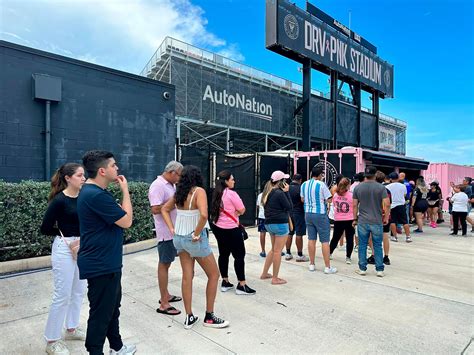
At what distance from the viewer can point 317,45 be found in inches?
686

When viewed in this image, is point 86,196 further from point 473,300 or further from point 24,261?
point 473,300

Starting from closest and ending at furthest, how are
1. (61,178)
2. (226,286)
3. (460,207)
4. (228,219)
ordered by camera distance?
(61,178)
(228,219)
(226,286)
(460,207)

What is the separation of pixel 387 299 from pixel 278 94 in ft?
79.5

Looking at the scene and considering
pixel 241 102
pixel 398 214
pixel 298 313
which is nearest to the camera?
pixel 298 313

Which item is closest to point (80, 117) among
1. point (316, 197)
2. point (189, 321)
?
point (316, 197)

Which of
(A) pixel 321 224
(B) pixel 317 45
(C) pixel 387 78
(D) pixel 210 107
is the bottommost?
(A) pixel 321 224

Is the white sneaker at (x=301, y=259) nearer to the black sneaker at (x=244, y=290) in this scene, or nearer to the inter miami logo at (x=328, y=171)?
the black sneaker at (x=244, y=290)

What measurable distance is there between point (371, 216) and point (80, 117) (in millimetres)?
6750

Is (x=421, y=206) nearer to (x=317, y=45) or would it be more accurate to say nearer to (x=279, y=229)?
(x=279, y=229)

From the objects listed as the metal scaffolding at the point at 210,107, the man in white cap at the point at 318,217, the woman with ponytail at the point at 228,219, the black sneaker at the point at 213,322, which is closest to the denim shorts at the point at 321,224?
the man in white cap at the point at 318,217

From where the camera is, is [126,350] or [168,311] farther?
[168,311]

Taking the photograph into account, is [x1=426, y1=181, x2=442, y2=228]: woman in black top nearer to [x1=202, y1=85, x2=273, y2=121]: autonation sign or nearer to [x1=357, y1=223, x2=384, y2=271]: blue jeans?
[x1=357, y1=223, x2=384, y2=271]: blue jeans

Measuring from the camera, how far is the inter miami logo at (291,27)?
1570 cm

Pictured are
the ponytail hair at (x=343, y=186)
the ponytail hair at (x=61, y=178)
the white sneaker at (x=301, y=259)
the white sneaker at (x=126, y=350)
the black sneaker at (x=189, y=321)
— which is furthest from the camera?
the white sneaker at (x=301, y=259)
